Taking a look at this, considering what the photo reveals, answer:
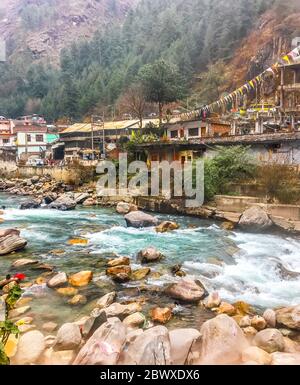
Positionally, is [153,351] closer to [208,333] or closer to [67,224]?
[208,333]

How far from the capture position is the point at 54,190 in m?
32.0

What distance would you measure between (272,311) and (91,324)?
4649 millimetres

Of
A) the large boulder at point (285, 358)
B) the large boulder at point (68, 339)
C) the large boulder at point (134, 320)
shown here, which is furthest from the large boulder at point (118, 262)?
the large boulder at point (285, 358)

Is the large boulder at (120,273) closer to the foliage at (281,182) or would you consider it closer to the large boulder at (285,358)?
the large boulder at (285,358)

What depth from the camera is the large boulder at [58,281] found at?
1020 cm

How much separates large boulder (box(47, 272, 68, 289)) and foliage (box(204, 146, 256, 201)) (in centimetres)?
1302

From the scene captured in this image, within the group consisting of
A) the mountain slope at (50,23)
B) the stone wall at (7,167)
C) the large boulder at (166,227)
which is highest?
the mountain slope at (50,23)

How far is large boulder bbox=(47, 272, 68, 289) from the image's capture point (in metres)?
10.2

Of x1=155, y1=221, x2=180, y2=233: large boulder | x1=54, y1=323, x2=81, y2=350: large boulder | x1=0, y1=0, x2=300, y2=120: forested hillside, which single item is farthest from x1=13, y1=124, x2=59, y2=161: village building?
x1=54, y1=323, x2=81, y2=350: large boulder

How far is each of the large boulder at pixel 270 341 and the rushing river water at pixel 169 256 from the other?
182 centimetres

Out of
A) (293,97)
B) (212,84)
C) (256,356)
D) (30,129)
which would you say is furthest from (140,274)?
(212,84)

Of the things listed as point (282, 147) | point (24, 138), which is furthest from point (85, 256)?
point (24, 138)

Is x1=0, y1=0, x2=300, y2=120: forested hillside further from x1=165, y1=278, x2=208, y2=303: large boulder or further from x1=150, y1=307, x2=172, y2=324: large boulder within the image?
x1=150, y1=307, x2=172, y2=324: large boulder

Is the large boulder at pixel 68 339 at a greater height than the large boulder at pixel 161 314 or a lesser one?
greater
